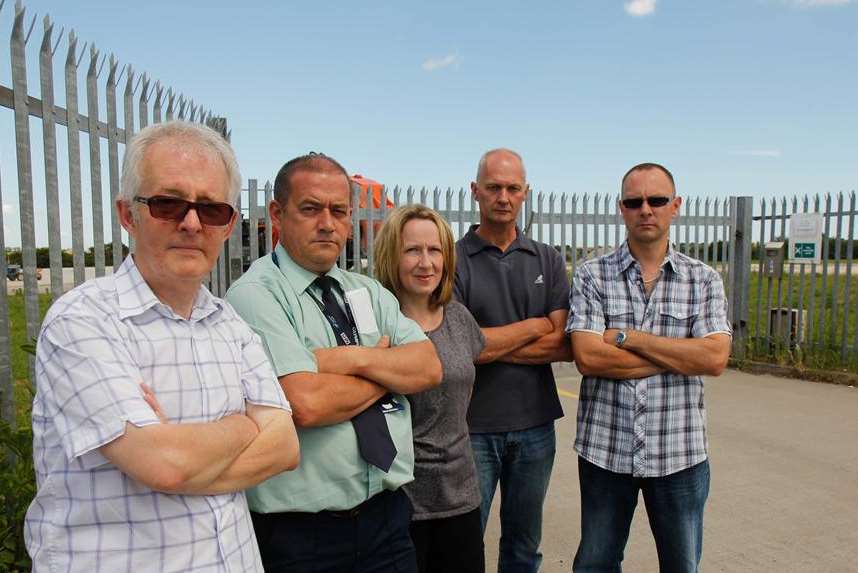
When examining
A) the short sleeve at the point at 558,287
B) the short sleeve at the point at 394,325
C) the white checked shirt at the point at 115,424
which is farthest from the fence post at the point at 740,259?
the white checked shirt at the point at 115,424

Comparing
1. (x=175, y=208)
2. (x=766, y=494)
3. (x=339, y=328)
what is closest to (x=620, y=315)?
(x=339, y=328)

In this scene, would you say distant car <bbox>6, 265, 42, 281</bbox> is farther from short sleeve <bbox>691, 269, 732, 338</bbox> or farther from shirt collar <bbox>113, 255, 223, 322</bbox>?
short sleeve <bbox>691, 269, 732, 338</bbox>

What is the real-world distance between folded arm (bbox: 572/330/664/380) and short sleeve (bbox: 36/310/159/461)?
1.75m

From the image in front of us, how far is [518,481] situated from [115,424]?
1.96 meters

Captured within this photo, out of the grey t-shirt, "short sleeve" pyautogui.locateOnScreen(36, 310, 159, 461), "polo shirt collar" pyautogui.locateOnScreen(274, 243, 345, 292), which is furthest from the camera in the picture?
the grey t-shirt

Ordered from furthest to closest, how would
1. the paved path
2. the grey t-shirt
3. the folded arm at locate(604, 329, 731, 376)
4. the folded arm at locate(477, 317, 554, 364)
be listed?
the paved path
the folded arm at locate(477, 317, 554, 364)
the folded arm at locate(604, 329, 731, 376)
the grey t-shirt

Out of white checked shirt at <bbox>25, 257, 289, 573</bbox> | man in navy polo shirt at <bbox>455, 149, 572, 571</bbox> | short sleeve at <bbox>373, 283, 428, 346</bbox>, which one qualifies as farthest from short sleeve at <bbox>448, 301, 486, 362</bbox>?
white checked shirt at <bbox>25, 257, 289, 573</bbox>

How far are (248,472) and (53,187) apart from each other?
268cm

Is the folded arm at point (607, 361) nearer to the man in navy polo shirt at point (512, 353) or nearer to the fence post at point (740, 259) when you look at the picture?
the man in navy polo shirt at point (512, 353)

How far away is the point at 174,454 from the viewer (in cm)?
130

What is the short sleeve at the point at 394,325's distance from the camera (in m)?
2.14

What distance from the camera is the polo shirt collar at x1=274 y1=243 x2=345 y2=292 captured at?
197 centimetres

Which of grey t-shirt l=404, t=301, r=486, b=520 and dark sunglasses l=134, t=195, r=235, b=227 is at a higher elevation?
dark sunglasses l=134, t=195, r=235, b=227

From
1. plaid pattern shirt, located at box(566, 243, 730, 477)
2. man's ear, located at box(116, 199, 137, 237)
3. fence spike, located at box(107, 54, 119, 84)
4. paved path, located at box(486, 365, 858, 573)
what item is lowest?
paved path, located at box(486, 365, 858, 573)
